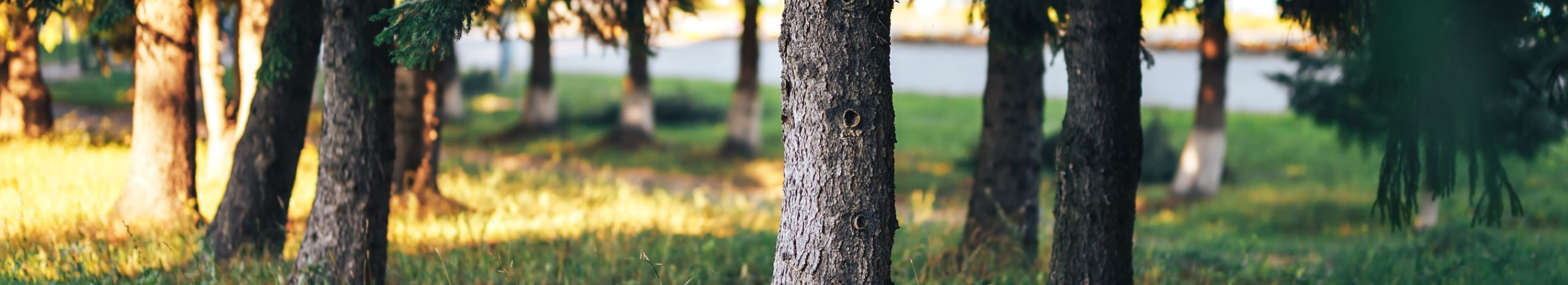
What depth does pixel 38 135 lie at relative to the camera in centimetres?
1272

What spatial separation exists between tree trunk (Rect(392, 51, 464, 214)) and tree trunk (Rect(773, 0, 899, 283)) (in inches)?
232

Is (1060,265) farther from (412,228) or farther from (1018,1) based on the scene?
(412,228)

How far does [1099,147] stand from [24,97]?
12.9 meters

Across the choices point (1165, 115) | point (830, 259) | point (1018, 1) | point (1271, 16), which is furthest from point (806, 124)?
point (1271, 16)

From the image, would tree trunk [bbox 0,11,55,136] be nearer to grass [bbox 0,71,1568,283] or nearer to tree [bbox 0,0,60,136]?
tree [bbox 0,0,60,136]

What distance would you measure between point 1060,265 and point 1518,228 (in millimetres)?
9028

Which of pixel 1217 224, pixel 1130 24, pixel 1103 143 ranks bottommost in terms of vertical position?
pixel 1217 224

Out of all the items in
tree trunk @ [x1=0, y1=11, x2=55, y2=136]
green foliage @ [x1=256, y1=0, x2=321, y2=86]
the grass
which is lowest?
the grass

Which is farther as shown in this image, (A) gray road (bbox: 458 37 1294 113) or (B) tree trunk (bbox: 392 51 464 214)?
(A) gray road (bbox: 458 37 1294 113)

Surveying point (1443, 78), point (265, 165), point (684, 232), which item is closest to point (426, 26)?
point (265, 165)

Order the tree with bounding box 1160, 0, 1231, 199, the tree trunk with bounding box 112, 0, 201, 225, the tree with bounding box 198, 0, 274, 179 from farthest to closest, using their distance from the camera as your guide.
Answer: the tree with bounding box 1160, 0, 1231, 199 < the tree with bounding box 198, 0, 274, 179 < the tree trunk with bounding box 112, 0, 201, 225

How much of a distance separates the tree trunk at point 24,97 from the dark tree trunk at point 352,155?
941 centimetres

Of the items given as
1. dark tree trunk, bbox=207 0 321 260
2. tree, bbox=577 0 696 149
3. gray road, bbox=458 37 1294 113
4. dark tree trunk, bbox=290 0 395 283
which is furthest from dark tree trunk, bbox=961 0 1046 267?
gray road, bbox=458 37 1294 113

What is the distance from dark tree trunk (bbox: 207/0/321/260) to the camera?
6.76m
